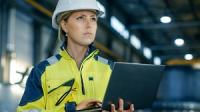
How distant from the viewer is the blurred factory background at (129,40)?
27.3 feet

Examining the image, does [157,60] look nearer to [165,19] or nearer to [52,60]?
[165,19]

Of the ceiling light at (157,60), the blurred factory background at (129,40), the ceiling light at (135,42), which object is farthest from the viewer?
the ceiling light at (157,60)

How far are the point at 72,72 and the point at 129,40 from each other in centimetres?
1314

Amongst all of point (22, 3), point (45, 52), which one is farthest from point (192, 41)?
point (22, 3)

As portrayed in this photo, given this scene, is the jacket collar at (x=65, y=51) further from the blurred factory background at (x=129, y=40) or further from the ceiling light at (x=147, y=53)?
the ceiling light at (x=147, y=53)

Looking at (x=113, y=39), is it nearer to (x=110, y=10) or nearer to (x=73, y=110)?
(x=110, y=10)

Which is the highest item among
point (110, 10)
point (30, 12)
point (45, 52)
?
point (110, 10)

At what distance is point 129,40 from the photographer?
15.2 meters

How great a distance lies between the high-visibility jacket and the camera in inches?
82.2

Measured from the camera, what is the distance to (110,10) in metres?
12.7

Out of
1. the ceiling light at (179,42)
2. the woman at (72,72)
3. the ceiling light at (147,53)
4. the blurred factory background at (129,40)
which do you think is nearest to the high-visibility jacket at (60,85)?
the woman at (72,72)

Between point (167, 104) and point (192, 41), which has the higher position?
point (192, 41)

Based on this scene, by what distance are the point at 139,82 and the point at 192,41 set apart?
614 inches

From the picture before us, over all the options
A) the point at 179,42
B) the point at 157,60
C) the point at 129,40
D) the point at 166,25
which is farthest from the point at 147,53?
the point at 166,25
